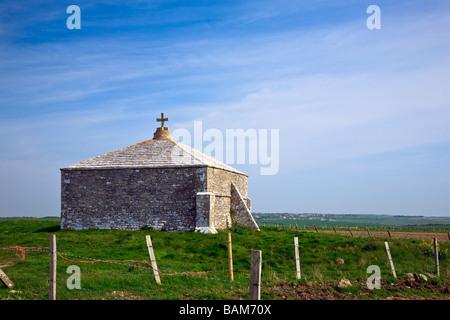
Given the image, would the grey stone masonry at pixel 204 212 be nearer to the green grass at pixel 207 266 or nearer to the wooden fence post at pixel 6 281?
the green grass at pixel 207 266

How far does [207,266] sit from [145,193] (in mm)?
11507

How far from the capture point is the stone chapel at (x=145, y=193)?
25672mm

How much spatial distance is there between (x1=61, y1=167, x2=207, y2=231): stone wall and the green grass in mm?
1592

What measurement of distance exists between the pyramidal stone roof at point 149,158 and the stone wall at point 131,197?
33cm

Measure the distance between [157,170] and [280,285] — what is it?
14.9 metres

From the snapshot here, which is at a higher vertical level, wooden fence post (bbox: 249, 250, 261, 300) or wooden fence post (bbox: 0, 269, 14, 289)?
wooden fence post (bbox: 249, 250, 261, 300)

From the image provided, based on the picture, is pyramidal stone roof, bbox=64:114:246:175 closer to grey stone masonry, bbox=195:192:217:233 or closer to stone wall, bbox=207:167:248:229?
stone wall, bbox=207:167:248:229

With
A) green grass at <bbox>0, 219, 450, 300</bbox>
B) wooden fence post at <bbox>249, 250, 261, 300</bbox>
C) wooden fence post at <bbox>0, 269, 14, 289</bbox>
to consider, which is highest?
wooden fence post at <bbox>249, 250, 261, 300</bbox>

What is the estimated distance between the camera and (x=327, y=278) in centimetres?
1485

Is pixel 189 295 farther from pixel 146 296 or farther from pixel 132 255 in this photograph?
pixel 132 255

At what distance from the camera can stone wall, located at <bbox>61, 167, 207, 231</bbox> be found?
84.5ft

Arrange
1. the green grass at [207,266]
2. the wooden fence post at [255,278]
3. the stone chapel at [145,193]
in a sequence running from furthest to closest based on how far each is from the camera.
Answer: the stone chapel at [145,193] < the green grass at [207,266] < the wooden fence post at [255,278]

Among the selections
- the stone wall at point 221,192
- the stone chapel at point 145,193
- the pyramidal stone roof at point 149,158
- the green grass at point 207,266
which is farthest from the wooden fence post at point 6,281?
the stone wall at point 221,192

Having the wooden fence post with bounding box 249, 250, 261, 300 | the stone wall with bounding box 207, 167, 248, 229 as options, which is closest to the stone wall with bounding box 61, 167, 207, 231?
the stone wall with bounding box 207, 167, 248, 229
